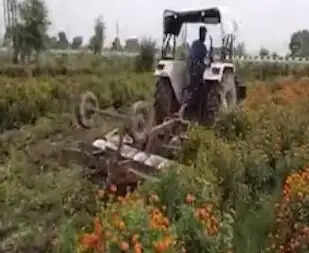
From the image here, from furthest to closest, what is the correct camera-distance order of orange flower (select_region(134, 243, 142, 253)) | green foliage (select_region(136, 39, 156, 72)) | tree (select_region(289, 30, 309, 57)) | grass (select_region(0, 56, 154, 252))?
tree (select_region(289, 30, 309, 57))
green foliage (select_region(136, 39, 156, 72))
grass (select_region(0, 56, 154, 252))
orange flower (select_region(134, 243, 142, 253))

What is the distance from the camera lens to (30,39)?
34062 millimetres

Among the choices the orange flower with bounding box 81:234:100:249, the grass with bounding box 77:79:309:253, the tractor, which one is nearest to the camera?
the orange flower with bounding box 81:234:100:249

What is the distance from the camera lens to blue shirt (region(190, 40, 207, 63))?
41.4ft

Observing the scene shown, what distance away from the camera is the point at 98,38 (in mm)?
45469

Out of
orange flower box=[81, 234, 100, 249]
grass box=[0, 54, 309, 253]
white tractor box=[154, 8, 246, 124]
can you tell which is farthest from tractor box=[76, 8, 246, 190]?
orange flower box=[81, 234, 100, 249]

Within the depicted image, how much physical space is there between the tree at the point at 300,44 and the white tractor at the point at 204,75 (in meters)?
41.6

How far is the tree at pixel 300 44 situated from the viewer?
55.0m

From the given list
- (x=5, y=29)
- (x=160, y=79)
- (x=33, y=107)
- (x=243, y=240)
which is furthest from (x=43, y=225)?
(x=5, y=29)

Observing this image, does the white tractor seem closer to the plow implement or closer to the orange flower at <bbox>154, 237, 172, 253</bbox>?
the plow implement

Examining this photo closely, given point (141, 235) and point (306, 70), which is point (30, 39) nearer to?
point (306, 70)

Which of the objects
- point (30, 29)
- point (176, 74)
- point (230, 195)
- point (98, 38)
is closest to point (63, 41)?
point (98, 38)

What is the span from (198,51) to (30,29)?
2287 cm

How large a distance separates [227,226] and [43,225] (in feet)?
8.93

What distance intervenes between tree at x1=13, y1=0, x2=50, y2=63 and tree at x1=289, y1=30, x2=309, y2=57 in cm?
2549
